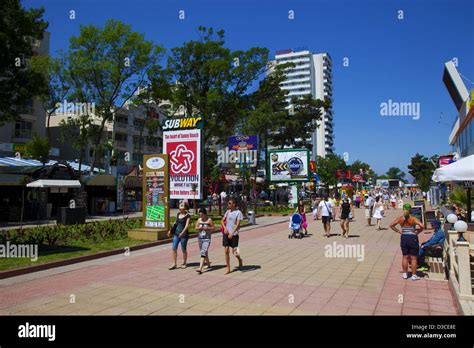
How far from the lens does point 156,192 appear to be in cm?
1633

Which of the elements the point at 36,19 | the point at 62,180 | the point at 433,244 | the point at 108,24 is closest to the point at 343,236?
the point at 433,244

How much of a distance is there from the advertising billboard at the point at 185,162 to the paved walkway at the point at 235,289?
940cm

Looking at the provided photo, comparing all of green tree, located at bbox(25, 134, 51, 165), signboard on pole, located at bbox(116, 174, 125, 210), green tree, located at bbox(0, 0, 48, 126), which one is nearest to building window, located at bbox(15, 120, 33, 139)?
green tree, located at bbox(25, 134, 51, 165)

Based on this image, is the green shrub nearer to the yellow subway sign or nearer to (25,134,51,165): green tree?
the yellow subway sign

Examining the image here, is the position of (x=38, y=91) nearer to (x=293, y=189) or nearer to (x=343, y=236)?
(x=343, y=236)

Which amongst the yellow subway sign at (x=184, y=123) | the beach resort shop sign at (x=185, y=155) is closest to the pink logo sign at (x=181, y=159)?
the beach resort shop sign at (x=185, y=155)

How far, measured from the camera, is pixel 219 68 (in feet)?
113

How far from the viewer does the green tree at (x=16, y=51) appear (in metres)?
19.5

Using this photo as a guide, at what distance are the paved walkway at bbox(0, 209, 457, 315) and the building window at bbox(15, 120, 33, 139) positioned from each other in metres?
34.6

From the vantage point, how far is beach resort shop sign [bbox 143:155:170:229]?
52.6 ft

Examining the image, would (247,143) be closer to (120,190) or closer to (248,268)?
(120,190)

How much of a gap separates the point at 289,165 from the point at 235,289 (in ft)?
103

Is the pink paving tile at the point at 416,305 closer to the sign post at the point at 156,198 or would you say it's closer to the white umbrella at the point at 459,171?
the white umbrella at the point at 459,171
